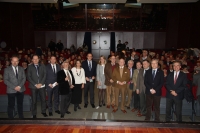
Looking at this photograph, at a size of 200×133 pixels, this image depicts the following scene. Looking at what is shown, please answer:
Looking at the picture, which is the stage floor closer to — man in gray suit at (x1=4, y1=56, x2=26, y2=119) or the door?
man in gray suit at (x1=4, y1=56, x2=26, y2=119)

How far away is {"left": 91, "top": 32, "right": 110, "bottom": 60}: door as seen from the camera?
15750mm

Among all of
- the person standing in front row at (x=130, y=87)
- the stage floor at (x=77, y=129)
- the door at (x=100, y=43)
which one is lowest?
the stage floor at (x=77, y=129)

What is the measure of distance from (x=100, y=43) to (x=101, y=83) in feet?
35.0

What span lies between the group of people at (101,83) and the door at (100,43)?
413 inches

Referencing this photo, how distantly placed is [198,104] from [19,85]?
427 cm

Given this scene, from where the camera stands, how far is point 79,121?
3.66 m

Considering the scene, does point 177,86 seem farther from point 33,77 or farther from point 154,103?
point 33,77

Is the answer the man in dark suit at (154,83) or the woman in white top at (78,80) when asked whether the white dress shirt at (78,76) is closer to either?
the woman in white top at (78,80)

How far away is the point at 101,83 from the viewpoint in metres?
5.47

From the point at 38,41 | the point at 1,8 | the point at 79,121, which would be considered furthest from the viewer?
the point at 38,41

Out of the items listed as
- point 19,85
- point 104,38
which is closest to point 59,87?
point 19,85

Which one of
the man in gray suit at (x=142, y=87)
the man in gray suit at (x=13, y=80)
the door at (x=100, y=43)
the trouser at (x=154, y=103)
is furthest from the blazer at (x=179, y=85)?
the door at (x=100, y=43)

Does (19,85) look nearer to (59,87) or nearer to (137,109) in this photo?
(59,87)

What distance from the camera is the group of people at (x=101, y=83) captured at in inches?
167
